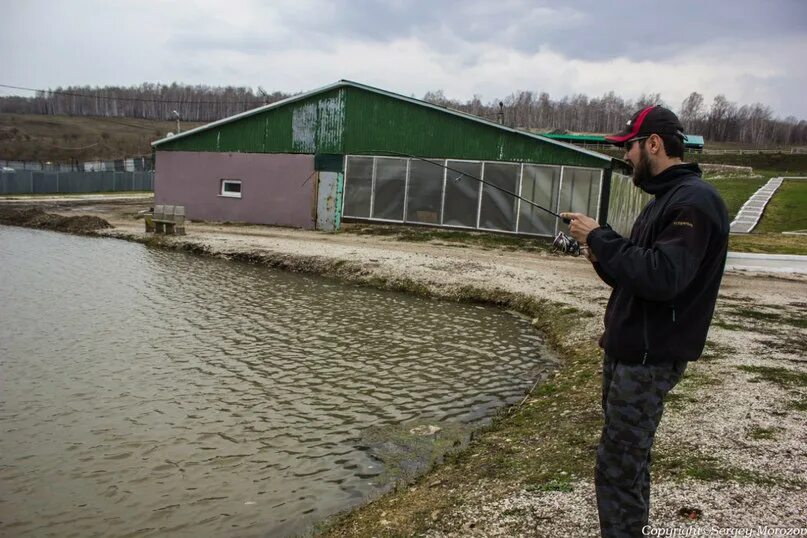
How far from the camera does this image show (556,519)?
14.8ft

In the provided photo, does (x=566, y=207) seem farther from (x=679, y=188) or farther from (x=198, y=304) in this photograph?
(x=679, y=188)

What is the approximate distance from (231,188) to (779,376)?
24.5 metres

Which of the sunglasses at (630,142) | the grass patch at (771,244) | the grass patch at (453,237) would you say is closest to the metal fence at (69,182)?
the grass patch at (453,237)

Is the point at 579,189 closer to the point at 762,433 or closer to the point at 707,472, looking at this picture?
the point at 762,433

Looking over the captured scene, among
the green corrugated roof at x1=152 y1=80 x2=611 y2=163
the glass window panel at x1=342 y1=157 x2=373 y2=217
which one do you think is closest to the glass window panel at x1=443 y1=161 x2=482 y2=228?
the green corrugated roof at x1=152 y1=80 x2=611 y2=163

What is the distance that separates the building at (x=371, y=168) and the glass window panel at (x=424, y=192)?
0.04 meters

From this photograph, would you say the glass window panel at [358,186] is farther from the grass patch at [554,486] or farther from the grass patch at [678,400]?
the grass patch at [554,486]

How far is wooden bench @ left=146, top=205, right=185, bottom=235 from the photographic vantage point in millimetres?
22750

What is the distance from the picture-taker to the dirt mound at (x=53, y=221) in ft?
80.5

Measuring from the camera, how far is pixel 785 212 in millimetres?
41250

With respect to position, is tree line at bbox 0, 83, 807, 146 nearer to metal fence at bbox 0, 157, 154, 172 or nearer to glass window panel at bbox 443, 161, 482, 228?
metal fence at bbox 0, 157, 154, 172

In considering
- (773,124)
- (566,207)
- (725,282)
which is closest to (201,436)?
(725,282)

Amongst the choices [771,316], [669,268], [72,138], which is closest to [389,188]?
[771,316]

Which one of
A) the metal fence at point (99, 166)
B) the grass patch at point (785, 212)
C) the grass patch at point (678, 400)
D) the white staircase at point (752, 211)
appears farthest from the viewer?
the metal fence at point (99, 166)
